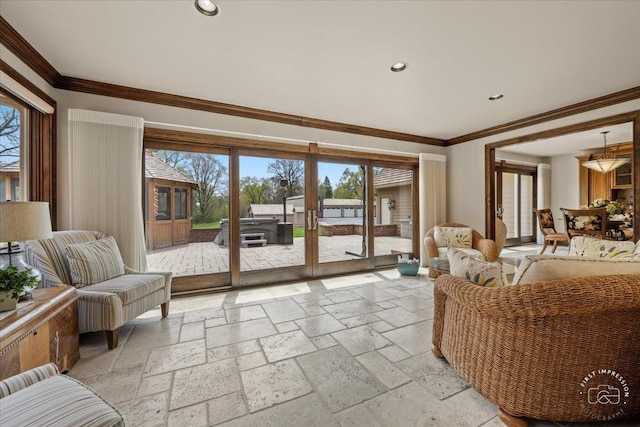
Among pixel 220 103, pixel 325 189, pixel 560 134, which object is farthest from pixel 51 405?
pixel 560 134

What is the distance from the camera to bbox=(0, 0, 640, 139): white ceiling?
6.07 feet

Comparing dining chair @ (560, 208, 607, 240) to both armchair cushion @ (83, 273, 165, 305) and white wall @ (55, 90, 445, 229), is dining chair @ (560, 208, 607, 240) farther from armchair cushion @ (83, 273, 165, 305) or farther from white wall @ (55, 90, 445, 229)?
armchair cushion @ (83, 273, 165, 305)

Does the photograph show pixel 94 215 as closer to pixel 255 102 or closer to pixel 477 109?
pixel 255 102

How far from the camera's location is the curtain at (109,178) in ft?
9.14

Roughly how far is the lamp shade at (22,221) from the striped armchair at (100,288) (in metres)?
0.59

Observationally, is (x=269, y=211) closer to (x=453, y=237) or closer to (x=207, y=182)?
(x=207, y=182)

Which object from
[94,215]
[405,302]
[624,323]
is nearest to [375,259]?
[405,302]

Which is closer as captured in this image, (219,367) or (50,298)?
(50,298)

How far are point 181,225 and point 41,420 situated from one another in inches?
118

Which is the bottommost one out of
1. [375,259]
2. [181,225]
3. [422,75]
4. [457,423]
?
[457,423]

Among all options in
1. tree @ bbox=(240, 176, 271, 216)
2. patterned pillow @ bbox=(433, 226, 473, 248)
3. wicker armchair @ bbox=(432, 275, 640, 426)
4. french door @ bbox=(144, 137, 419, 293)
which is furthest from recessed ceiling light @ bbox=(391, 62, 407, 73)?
patterned pillow @ bbox=(433, 226, 473, 248)

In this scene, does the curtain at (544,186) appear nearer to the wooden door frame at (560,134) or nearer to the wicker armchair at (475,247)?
the wooden door frame at (560,134)

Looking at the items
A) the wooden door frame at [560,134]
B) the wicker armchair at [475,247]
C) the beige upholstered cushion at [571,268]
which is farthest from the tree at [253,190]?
the wooden door frame at [560,134]

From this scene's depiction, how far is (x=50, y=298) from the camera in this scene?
5.72ft
